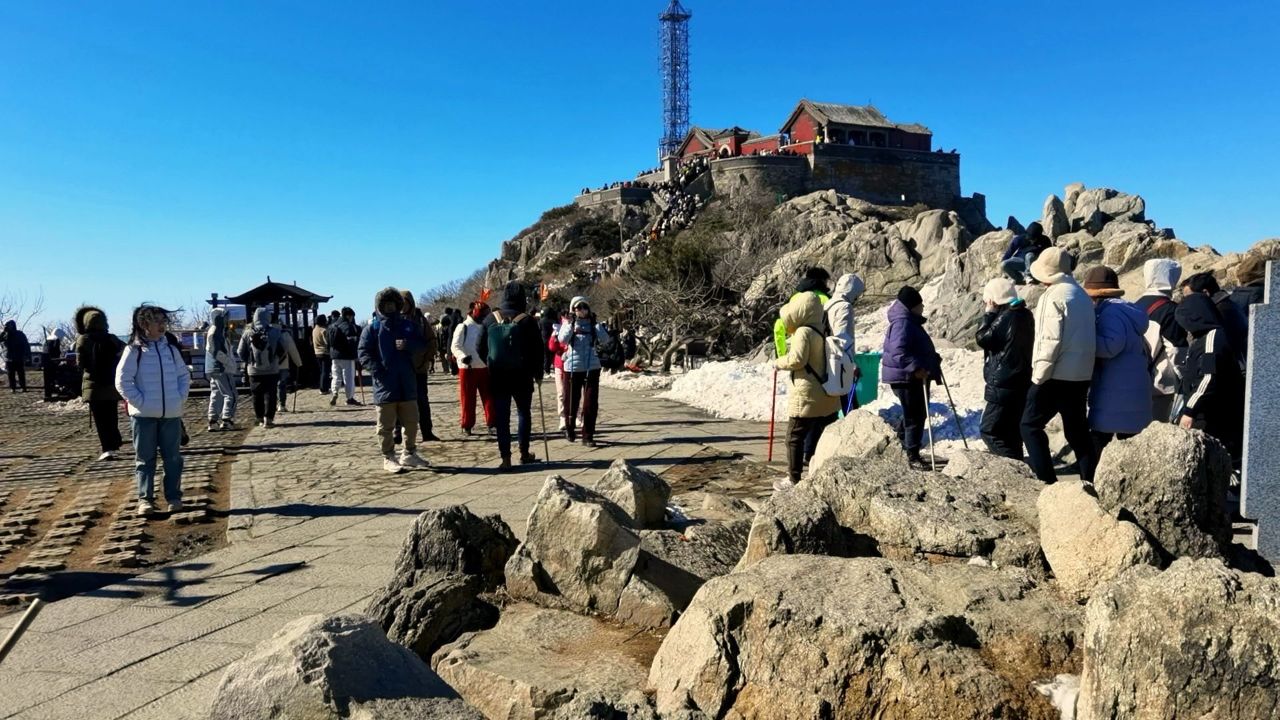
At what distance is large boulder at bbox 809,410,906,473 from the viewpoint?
4926mm

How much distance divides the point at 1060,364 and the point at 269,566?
5054mm

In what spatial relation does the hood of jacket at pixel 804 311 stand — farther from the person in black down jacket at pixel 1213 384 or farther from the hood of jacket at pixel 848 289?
the person in black down jacket at pixel 1213 384

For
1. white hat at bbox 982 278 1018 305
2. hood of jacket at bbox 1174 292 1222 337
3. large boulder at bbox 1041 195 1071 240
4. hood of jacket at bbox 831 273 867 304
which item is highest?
large boulder at bbox 1041 195 1071 240

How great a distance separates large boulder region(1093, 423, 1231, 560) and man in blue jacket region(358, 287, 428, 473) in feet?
20.8

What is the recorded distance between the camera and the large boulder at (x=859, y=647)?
2332 millimetres

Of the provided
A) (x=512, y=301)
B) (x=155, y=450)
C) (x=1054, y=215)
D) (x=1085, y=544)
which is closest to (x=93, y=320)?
(x=155, y=450)

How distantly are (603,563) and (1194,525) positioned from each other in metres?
2.24

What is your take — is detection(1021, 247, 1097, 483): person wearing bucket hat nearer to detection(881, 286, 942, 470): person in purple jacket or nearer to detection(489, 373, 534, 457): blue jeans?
detection(881, 286, 942, 470): person in purple jacket

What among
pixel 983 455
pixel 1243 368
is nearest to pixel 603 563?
pixel 983 455

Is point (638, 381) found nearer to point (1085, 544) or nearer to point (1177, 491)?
point (1177, 491)

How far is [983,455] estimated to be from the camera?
4465 millimetres

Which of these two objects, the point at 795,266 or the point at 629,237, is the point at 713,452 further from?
the point at 629,237

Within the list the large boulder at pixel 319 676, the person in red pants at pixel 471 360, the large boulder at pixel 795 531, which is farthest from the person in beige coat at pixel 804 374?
the large boulder at pixel 319 676

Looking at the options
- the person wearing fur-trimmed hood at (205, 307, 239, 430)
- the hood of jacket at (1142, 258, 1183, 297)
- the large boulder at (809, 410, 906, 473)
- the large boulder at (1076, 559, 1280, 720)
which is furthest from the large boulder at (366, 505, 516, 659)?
the person wearing fur-trimmed hood at (205, 307, 239, 430)
